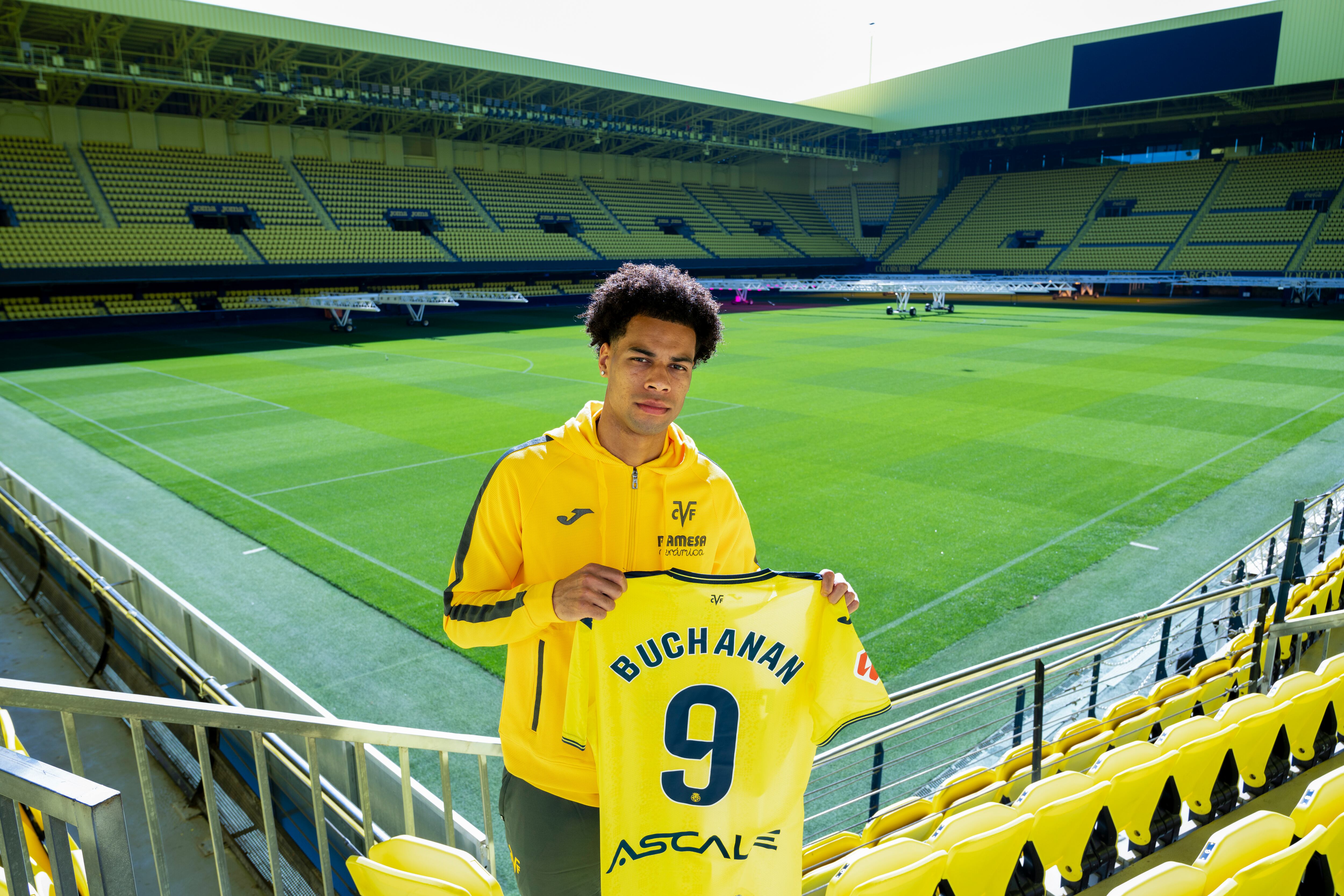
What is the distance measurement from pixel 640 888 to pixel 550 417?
15.4 m

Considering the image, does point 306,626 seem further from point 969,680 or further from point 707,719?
point 707,719

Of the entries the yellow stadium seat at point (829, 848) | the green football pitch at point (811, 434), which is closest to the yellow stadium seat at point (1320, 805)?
the yellow stadium seat at point (829, 848)


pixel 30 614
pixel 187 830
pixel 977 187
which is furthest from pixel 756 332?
pixel 977 187

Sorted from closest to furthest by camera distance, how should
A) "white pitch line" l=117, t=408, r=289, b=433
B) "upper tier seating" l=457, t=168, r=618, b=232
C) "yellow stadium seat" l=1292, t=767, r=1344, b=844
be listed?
"yellow stadium seat" l=1292, t=767, r=1344, b=844 → "white pitch line" l=117, t=408, r=289, b=433 → "upper tier seating" l=457, t=168, r=618, b=232

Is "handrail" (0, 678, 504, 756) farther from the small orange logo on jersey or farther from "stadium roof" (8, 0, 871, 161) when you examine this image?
"stadium roof" (8, 0, 871, 161)

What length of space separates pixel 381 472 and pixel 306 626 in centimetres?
562

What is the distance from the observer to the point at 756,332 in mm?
33750

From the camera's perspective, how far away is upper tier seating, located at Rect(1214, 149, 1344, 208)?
5066 cm

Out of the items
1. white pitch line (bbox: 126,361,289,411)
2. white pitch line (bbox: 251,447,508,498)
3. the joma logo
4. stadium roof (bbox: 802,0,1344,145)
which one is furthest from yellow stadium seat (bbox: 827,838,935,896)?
stadium roof (bbox: 802,0,1344,145)

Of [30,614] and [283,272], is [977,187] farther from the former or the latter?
[30,614]

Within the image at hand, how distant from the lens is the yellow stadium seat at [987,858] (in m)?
3.20

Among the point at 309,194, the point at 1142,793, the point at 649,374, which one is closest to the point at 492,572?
the point at 649,374

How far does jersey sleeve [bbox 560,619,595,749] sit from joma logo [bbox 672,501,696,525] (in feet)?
1.48

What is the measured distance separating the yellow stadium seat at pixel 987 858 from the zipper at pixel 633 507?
176 centimetres
